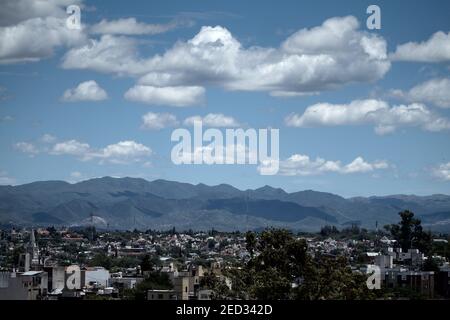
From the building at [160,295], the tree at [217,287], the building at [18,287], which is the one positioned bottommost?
the building at [160,295]

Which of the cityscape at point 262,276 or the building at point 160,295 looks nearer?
the cityscape at point 262,276

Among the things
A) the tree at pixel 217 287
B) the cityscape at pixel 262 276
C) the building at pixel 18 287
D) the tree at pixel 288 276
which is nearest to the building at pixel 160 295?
the cityscape at pixel 262 276

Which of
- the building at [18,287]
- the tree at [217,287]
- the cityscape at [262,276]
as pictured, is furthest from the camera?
→ the building at [18,287]

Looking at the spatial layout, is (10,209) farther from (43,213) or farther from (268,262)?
(268,262)

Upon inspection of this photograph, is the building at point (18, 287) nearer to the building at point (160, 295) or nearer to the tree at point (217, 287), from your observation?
the building at point (160, 295)

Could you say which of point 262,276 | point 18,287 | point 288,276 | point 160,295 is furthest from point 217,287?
point 18,287

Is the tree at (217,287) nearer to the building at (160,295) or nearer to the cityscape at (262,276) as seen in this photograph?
the cityscape at (262,276)

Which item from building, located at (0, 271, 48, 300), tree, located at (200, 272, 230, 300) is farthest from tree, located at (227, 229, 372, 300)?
building, located at (0, 271, 48, 300)

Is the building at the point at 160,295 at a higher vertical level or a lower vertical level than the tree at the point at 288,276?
lower

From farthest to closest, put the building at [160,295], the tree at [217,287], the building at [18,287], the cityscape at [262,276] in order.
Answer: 1. the building at [160,295]
2. the building at [18,287]
3. the cityscape at [262,276]
4. the tree at [217,287]

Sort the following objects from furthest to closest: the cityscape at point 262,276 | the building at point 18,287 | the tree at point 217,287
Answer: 1. the building at point 18,287
2. the cityscape at point 262,276
3. the tree at point 217,287

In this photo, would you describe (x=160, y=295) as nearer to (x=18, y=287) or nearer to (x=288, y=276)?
(x=18, y=287)
